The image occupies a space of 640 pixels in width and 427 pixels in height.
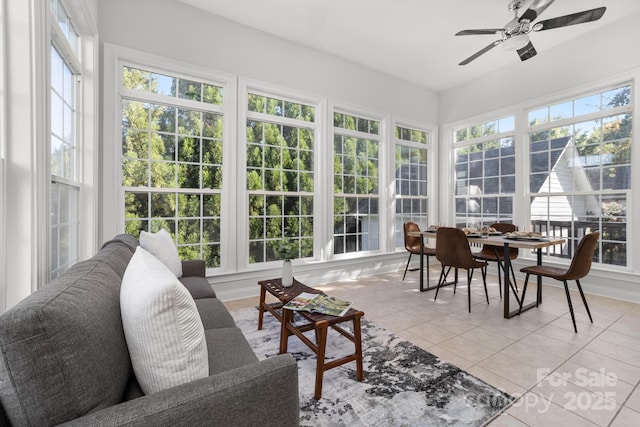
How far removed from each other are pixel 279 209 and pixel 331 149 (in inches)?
48.9

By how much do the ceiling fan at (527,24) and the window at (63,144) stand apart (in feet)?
11.4

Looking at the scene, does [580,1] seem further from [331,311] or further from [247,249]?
[247,249]

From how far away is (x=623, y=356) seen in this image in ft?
7.50

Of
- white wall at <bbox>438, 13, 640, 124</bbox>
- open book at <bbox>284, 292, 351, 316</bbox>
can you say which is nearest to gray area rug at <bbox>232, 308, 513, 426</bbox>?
open book at <bbox>284, 292, 351, 316</bbox>

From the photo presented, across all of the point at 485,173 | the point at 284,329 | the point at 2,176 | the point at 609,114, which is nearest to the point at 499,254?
the point at 485,173

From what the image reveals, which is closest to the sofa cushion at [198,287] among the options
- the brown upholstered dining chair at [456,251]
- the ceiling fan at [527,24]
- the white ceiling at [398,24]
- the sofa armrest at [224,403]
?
the sofa armrest at [224,403]

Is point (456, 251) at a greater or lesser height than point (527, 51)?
lesser

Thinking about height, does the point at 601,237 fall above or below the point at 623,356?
above

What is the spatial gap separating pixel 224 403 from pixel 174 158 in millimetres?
3168

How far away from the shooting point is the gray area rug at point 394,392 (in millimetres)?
1626

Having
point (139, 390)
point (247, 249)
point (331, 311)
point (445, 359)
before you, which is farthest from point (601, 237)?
point (139, 390)

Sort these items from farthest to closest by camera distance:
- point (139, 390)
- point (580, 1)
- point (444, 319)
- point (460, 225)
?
point (460, 225) → point (580, 1) → point (444, 319) → point (139, 390)

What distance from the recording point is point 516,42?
312 centimetres

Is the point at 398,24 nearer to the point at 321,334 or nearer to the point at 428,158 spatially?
the point at 428,158
